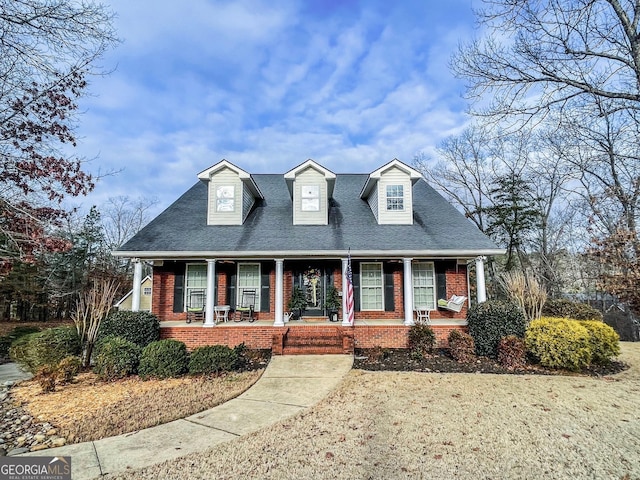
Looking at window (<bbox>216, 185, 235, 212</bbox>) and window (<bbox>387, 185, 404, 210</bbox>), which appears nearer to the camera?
window (<bbox>216, 185, 235, 212</bbox>)

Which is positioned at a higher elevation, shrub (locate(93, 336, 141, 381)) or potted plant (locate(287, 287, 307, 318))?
potted plant (locate(287, 287, 307, 318))

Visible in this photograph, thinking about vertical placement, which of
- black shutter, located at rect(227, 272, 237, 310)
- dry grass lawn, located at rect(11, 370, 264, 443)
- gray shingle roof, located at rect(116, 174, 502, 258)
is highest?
gray shingle roof, located at rect(116, 174, 502, 258)

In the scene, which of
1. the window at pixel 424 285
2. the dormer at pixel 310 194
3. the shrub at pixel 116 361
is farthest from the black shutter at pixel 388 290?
the shrub at pixel 116 361

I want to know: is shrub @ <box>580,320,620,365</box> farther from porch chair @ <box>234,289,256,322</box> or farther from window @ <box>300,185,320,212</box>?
porch chair @ <box>234,289,256,322</box>

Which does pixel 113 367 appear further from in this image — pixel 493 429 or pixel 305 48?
pixel 305 48

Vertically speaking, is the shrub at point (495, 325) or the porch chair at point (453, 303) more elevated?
the porch chair at point (453, 303)

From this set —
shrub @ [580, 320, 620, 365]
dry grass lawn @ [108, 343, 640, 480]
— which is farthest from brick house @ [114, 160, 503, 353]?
dry grass lawn @ [108, 343, 640, 480]

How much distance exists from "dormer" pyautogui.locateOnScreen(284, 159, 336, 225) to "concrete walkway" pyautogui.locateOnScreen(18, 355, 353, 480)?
6.32 meters

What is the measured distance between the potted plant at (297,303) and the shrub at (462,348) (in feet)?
17.0

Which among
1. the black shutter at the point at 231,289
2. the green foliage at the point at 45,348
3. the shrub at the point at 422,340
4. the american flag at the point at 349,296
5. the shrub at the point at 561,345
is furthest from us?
the black shutter at the point at 231,289

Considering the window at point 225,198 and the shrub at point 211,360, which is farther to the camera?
the window at point 225,198

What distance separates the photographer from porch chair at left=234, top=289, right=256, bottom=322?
1150 centimetres

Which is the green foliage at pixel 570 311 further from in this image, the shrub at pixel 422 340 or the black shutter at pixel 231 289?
the black shutter at pixel 231 289

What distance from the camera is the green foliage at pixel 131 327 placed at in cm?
899
